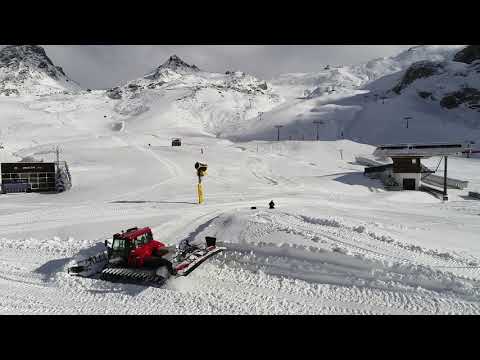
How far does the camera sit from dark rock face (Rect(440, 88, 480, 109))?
87.9m

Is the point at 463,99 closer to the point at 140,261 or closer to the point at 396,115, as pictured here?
the point at 396,115

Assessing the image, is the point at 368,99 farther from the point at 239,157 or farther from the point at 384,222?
the point at 384,222

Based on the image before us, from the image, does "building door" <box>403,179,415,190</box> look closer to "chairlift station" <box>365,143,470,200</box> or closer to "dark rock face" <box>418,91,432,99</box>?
"chairlift station" <box>365,143,470,200</box>

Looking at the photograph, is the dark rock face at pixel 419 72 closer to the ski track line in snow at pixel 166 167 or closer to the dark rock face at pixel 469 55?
the dark rock face at pixel 469 55

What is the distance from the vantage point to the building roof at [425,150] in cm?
2895

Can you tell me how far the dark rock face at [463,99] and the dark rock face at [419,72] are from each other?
17761mm

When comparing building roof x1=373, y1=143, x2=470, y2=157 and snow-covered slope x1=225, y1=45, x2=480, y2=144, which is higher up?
snow-covered slope x1=225, y1=45, x2=480, y2=144

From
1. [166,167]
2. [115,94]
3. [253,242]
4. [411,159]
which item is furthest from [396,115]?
[115,94]

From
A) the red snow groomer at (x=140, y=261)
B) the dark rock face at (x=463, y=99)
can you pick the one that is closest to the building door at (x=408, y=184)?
the red snow groomer at (x=140, y=261)

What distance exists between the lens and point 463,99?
295 ft

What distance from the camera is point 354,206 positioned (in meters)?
19.8

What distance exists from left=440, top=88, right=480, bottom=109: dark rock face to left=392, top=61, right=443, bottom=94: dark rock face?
58.3ft

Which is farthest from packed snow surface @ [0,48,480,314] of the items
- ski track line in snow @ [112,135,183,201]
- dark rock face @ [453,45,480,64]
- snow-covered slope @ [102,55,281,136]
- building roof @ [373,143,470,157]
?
dark rock face @ [453,45,480,64]

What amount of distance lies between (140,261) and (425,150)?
28.5 m
